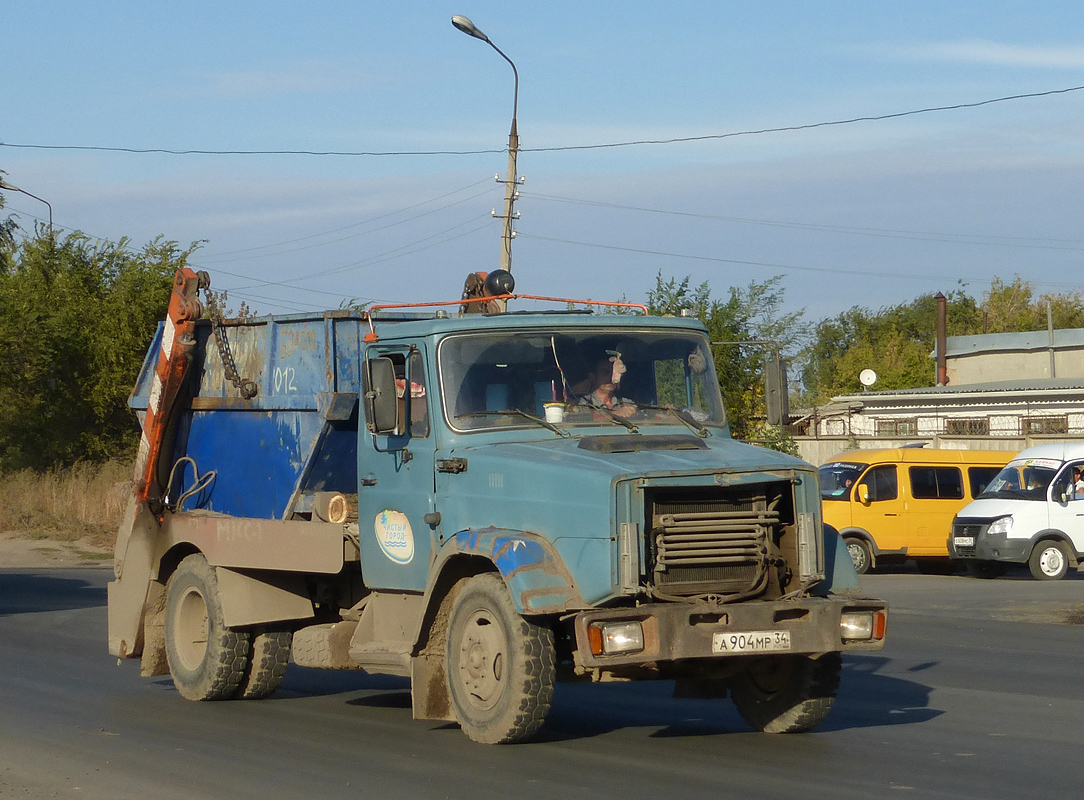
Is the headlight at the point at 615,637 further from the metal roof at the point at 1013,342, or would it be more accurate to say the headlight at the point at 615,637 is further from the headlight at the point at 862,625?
the metal roof at the point at 1013,342

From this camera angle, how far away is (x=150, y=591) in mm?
10922

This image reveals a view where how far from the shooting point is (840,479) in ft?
81.6

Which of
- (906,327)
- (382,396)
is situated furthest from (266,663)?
(906,327)

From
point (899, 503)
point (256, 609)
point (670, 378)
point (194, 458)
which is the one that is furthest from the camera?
point (899, 503)

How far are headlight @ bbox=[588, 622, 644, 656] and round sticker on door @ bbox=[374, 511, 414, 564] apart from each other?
1.85m

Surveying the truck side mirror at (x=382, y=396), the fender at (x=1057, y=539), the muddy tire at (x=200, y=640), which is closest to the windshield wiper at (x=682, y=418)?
the truck side mirror at (x=382, y=396)

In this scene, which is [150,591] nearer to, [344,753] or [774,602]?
[344,753]

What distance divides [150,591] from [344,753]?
359cm

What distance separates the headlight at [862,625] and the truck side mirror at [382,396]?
2818mm

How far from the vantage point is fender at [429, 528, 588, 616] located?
7.26 meters

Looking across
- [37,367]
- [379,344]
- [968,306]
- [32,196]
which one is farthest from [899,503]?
[968,306]

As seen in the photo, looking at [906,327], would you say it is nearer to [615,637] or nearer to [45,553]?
[45,553]

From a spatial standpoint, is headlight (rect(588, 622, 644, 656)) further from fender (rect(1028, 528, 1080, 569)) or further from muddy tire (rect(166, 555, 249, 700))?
fender (rect(1028, 528, 1080, 569))

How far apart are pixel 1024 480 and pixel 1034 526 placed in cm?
107
